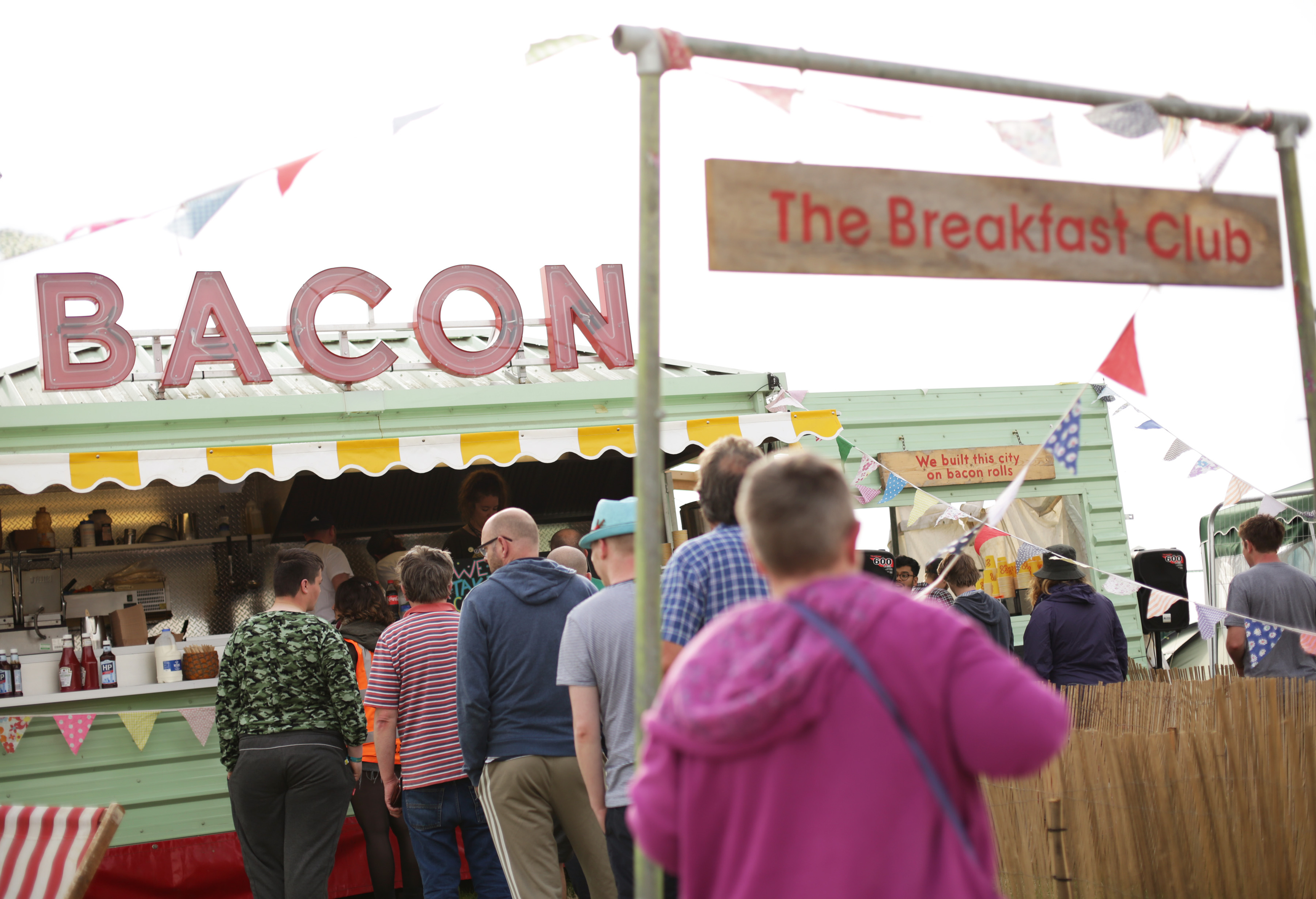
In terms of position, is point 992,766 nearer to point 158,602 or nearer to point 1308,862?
point 1308,862

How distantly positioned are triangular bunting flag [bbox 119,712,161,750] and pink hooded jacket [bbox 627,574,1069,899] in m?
5.64

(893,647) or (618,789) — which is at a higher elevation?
(893,647)

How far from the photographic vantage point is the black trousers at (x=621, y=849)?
11.9 feet

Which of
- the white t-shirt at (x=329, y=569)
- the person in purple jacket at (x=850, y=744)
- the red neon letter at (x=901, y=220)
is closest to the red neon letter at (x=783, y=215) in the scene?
the red neon letter at (x=901, y=220)

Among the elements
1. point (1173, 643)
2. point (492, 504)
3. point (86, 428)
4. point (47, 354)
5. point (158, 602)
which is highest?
point (47, 354)

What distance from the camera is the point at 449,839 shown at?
4832 millimetres

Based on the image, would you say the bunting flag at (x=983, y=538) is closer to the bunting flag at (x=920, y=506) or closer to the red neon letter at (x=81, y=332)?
the bunting flag at (x=920, y=506)

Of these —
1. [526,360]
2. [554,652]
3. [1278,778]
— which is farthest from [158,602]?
[1278,778]

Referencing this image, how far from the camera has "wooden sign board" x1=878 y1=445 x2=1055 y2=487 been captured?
1076 cm

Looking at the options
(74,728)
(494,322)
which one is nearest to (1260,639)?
(494,322)

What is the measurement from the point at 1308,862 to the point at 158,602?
9430 millimetres

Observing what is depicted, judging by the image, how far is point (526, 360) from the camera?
8875 millimetres

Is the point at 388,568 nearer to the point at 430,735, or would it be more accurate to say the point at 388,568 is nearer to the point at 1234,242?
the point at 430,735

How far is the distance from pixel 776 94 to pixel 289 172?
136cm
